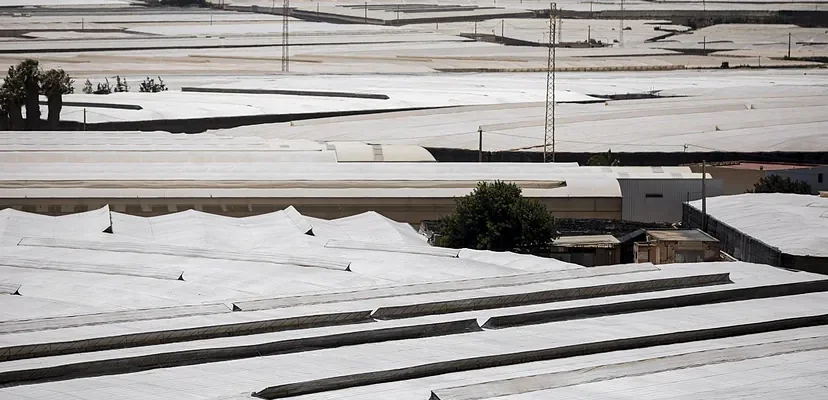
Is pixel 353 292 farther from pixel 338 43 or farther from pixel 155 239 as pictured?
pixel 338 43

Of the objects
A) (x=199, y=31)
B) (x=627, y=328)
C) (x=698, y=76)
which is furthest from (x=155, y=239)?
(x=199, y=31)

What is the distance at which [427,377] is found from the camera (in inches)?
867

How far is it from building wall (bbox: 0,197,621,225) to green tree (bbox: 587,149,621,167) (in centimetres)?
933

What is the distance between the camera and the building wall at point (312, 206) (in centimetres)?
4144

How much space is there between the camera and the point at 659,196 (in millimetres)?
45469

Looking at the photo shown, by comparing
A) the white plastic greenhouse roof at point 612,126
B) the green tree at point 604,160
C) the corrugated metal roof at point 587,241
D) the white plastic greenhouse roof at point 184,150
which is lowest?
the corrugated metal roof at point 587,241

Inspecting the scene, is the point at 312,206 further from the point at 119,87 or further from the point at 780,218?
the point at 119,87

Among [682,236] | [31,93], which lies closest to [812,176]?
[682,236]

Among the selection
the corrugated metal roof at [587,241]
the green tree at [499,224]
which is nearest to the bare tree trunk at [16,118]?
the green tree at [499,224]

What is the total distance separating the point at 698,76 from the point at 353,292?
67.2 metres

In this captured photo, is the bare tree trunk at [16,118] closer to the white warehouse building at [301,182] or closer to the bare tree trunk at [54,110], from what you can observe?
the bare tree trunk at [54,110]

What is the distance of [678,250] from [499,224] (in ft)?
15.7

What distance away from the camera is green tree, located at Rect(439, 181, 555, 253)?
3756cm

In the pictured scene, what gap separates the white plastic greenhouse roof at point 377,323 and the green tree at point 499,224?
10.8 feet
